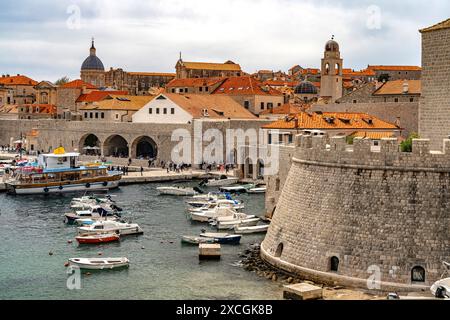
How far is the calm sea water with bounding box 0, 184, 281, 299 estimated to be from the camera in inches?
837

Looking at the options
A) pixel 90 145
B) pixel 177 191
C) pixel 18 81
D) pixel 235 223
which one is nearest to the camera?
pixel 235 223

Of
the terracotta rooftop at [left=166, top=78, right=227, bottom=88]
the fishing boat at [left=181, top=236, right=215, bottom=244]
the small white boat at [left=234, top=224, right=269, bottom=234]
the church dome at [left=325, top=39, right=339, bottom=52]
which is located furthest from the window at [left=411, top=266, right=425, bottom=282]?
the terracotta rooftop at [left=166, top=78, right=227, bottom=88]

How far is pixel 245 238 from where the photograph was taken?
30.3 meters

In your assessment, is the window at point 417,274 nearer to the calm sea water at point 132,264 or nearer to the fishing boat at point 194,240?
the calm sea water at point 132,264

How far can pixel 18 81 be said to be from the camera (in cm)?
11700

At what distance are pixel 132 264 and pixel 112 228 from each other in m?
6.01

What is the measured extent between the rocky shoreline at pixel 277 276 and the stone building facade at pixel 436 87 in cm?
760

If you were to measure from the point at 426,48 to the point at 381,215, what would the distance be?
8.83 m

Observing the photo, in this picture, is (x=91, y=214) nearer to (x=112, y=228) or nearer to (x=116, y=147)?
(x=112, y=228)

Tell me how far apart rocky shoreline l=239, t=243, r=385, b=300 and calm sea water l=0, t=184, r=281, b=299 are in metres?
0.30

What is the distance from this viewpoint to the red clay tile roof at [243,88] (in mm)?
75750

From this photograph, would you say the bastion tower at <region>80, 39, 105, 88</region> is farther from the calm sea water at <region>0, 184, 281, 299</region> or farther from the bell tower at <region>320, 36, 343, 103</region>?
the calm sea water at <region>0, 184, 281, 299</region>

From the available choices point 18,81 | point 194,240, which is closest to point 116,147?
point 194,240
